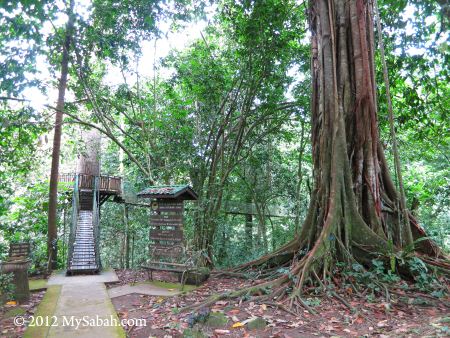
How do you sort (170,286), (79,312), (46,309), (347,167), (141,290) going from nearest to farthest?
(79,312), (46,309), (347,167), (141,290), (170,286)

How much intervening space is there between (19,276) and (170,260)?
2.66 metres

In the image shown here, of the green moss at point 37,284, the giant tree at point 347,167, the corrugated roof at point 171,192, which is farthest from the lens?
the corrugated roof at point 171,192

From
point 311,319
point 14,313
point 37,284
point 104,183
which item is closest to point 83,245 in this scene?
point 37,284

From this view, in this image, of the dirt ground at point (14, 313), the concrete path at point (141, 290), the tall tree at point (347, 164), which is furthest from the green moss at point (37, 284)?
the tall tree at point (347, 164)

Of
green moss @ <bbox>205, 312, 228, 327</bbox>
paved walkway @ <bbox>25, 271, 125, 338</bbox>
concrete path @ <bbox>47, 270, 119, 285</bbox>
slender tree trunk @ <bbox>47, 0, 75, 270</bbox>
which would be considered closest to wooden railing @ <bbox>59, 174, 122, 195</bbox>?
slender tree trunk @ <bbox>47, 0, 75, 270</bbox>

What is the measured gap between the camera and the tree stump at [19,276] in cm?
564

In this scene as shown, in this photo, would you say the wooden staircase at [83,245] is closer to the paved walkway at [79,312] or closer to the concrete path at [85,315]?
the paved walkway at [79,312]

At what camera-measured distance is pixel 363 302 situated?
4641mm

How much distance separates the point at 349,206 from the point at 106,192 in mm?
11506

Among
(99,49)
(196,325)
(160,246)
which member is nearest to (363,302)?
(196,325)

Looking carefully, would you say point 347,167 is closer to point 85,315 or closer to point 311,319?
point 311,319

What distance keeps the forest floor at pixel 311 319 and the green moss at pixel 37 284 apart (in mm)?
2478

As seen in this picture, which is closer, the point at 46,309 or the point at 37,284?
the point at 46,309

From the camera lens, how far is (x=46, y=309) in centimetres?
496
